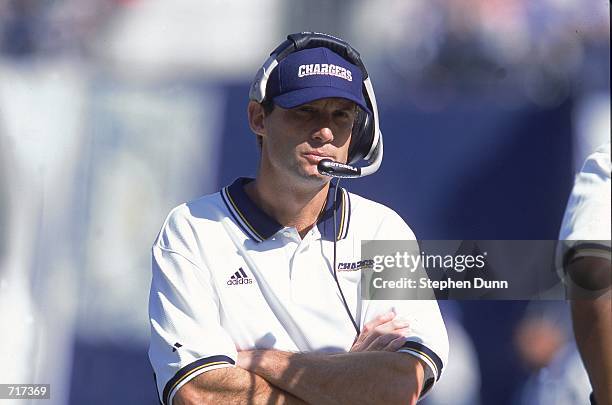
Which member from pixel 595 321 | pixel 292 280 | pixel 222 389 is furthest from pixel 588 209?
pixel 222 389

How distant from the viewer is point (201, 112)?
310cm

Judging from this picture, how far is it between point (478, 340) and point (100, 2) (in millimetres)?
1614

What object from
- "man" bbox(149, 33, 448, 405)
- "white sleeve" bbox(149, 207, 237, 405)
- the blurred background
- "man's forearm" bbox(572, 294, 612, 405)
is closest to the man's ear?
"man" bbox(149, 33, 448, 405)

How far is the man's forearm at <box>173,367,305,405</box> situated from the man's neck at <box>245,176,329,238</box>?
1.63 feet

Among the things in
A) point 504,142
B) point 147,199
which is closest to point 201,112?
point 147,199

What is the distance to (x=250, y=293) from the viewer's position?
2.61 metres

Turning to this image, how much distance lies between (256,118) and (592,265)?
1105 millimetres

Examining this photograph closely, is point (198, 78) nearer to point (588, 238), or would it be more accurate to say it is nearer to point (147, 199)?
point (147, 199)

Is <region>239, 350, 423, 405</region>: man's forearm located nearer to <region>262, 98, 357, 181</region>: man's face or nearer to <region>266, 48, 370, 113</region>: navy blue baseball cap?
<region>262, 98, 357, 181</region>: man's face

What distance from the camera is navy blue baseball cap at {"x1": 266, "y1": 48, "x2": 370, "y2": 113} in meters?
2.61

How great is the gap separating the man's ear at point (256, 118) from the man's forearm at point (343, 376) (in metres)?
0.69

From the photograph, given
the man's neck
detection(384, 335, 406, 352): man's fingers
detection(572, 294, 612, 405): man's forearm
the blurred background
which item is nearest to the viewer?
detection(384, 335, 406, 352): man's fingers

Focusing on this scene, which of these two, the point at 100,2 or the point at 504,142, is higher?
the point at 100,2

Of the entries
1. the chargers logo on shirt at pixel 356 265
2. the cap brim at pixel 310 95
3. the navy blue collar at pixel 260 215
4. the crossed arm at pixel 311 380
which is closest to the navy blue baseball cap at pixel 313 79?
the cap brim at pixel 310 95
